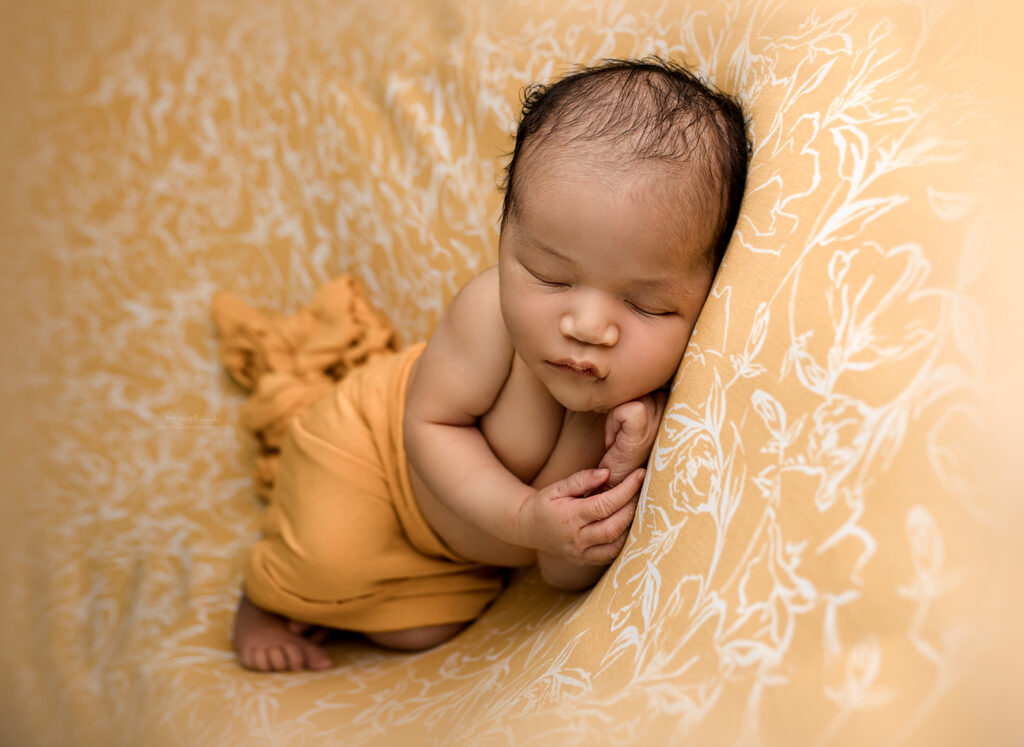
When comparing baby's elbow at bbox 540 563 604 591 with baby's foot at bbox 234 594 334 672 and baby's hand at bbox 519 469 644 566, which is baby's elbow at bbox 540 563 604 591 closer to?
baby's hand at bbox 519 469 644 566

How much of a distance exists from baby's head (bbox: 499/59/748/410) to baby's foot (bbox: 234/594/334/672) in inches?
23.6

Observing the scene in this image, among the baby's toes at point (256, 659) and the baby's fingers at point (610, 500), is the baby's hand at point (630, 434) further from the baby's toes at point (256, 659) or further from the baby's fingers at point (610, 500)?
the baby's toes at point (256, 659)

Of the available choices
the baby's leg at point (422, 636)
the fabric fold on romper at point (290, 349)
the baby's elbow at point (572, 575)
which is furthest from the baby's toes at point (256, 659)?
the baby's elbow at point (572, 575)

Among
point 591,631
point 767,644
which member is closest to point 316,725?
point 591,631

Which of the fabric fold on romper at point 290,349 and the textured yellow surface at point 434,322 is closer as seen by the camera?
the textured yellow surface at point 434,322

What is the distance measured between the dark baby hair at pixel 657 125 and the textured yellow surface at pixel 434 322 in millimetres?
38

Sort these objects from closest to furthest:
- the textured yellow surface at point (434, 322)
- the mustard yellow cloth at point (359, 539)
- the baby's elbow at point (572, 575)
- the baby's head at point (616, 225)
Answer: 1. the textured yellow surface at point (434, 322)
2. the baby's head at point (616, 225)
3. the baby's elbow at point (572, 575)
4. the mustard yellow cloth at point (359, 539)

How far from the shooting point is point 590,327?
2.63 feet

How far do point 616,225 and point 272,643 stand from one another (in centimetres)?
79

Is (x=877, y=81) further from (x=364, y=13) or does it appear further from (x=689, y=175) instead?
(x=364, y=13)

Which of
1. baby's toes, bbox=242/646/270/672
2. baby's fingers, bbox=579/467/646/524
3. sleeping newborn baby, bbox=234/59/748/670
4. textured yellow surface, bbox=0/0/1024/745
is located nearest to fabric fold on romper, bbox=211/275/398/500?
textured yellow surface, bbox=0/0/1024/745

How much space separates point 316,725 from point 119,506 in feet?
2.06

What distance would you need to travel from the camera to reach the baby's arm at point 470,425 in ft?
3.16

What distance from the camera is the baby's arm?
962mm
